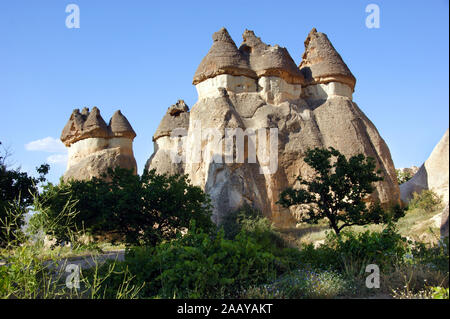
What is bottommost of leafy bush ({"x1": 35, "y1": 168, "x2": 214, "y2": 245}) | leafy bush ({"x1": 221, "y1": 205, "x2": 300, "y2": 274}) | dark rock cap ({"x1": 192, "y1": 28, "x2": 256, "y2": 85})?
leafy bush ({"x1": 221, "y1": 205, "x2": 300, "y2": 274})

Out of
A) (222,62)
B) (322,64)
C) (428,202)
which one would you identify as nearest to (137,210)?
(222,62)

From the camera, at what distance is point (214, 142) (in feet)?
54.8

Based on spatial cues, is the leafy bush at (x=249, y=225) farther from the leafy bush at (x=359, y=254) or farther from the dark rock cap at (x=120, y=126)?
the dark rock cap at (x=120, y=126)

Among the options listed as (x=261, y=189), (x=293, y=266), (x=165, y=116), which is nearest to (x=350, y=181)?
(x=261, y=189)

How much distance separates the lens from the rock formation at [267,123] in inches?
643

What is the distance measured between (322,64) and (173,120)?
10.2 m

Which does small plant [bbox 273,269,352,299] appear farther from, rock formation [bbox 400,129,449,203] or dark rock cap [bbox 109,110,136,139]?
dark rock cap [bbox 109,110,136,139]

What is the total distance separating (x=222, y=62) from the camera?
59.9ft

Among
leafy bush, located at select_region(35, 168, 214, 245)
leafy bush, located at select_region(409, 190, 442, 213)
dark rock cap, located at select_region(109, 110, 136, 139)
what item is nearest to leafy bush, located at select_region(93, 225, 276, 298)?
leafy bush, located at select_region(35, 168, 214, 245)

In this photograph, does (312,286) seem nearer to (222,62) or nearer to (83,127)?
(222,62)

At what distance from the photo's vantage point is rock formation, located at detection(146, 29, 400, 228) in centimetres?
1633

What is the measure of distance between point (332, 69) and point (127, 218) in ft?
44.4

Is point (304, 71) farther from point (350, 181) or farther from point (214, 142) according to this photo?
point (350, 181)
